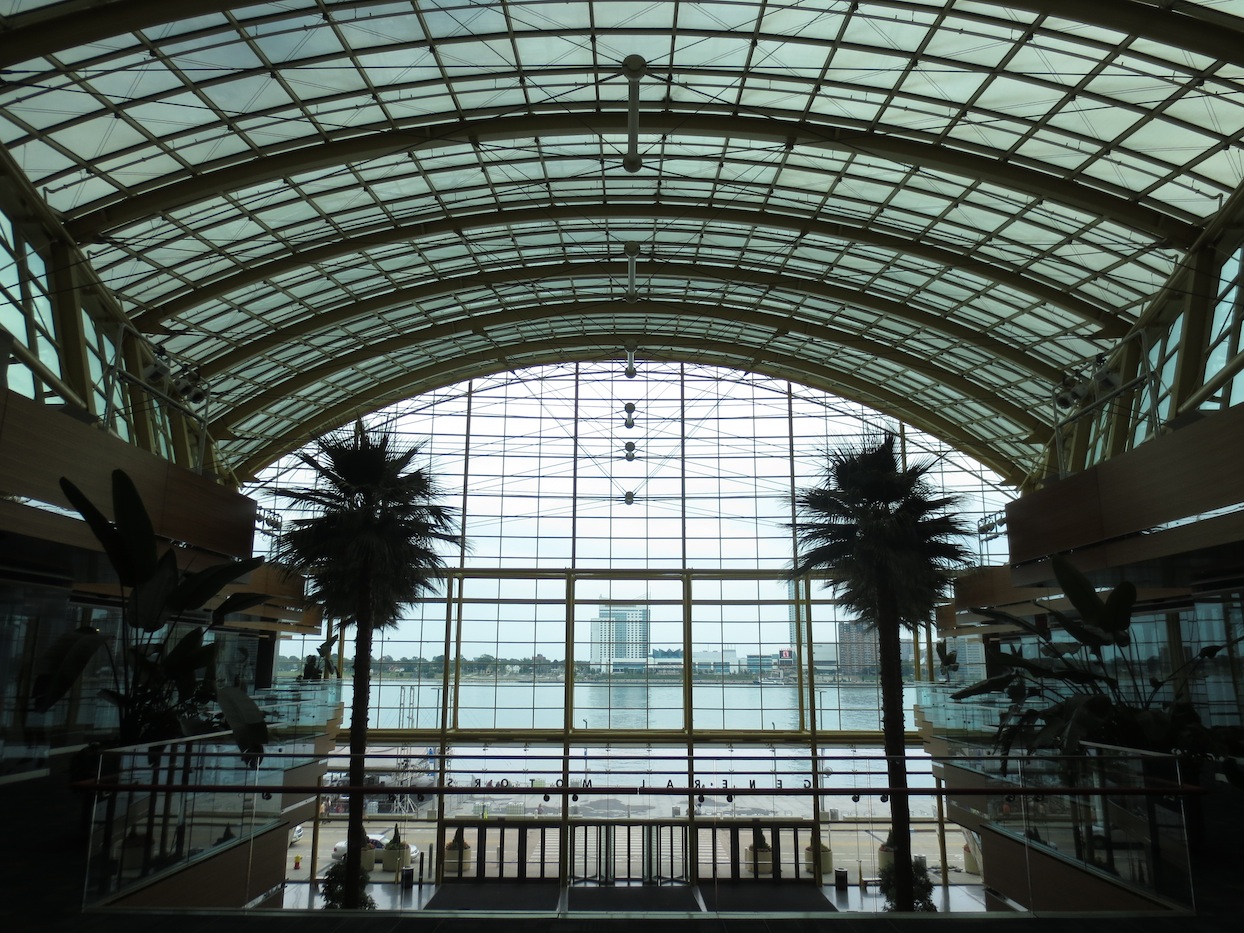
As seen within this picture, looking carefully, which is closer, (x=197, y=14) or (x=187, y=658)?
(x=187, y=658)

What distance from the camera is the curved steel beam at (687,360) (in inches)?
1555

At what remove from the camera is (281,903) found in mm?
9891

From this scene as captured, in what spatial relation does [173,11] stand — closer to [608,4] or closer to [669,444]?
[608,4]

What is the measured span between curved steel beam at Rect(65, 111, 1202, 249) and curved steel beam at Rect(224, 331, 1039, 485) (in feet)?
56.1

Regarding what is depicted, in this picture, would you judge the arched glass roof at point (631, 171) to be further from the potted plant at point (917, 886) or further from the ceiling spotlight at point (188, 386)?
the potted plant at point (917, 886)

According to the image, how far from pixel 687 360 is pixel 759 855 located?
86.5 feet

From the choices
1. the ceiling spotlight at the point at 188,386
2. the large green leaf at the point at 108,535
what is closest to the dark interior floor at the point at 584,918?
the large green leaf at the point at 108,535

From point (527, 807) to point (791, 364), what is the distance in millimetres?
32464

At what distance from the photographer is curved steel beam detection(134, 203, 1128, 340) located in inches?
1077

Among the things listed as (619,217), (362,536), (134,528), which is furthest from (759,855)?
(619,217)

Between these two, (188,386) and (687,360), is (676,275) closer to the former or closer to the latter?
(687,360)

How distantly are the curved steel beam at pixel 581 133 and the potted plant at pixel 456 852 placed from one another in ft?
52.5

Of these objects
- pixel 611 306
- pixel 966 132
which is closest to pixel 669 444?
pixel 611 306

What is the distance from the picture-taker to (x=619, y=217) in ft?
91.9
